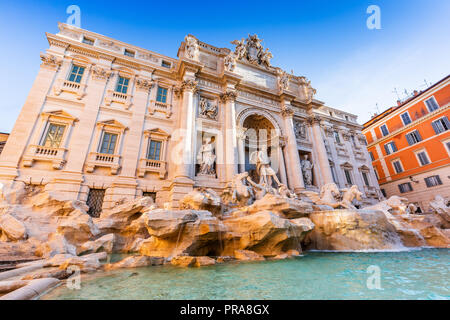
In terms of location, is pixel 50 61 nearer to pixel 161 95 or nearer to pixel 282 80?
pixel 161 95

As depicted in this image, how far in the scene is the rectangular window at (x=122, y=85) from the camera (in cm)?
1276

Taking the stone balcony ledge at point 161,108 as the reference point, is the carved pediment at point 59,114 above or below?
below

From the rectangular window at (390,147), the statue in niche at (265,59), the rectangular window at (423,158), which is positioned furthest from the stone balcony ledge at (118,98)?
the rectangular window at (390,147)

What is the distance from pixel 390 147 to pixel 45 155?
31.6 m

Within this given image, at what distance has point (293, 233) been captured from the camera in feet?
19.8

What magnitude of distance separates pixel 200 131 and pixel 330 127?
49.4 ft

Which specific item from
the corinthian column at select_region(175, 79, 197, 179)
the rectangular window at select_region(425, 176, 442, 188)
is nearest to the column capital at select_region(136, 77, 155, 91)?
the corinthian column at select_region(175, 79, 197, 179)

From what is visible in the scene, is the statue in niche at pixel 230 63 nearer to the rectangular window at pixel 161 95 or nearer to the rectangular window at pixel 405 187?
the rectangular window at pixel 161 95

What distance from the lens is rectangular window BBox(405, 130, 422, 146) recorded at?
20.0 m

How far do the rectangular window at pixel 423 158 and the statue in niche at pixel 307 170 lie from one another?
1303 centimetres

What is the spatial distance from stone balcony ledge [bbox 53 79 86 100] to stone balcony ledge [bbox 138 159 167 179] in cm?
536

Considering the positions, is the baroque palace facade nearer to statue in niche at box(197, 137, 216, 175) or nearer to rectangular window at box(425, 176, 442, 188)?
statue in niche at box(197, 137, 216, 175)

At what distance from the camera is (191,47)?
14.2 m
